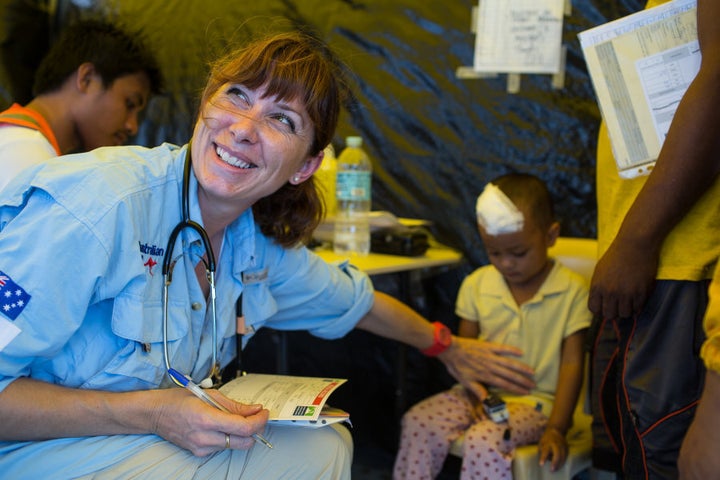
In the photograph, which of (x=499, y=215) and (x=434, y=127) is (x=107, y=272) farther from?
(x=434, y=127)

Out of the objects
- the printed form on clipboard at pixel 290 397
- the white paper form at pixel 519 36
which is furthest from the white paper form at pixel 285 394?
the white paper form at pixel 519 36

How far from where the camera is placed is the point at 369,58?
2760 millimetres

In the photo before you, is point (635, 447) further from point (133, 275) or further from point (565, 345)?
point (133, 275)

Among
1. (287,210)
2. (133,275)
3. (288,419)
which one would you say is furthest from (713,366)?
(287,210)

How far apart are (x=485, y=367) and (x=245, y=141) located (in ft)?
3.36

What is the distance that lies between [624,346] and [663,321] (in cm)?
12

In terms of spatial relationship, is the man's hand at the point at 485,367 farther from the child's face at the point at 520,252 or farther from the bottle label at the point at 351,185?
the bottle label at the point at 351,185

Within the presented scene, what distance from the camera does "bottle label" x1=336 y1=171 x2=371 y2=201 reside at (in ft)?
7.89

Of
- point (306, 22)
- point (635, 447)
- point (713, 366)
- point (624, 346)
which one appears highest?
point (306, 22)

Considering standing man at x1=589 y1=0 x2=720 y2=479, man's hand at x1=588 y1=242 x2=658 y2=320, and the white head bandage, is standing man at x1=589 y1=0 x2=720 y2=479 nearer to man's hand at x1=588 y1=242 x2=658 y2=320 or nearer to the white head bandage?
man's hand at x1=588 y1=242 x2=658 y2=320

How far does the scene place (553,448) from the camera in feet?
5.72

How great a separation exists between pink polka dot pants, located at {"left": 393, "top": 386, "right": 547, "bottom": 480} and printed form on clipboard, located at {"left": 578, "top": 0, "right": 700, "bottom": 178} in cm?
78

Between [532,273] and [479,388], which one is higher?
[532,273]

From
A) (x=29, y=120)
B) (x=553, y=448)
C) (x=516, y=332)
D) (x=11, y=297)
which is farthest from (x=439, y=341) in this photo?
(x=29, y=120)
